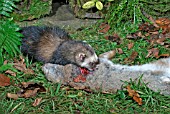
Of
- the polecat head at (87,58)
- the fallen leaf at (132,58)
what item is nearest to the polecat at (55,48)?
the polecat head at (87,58)

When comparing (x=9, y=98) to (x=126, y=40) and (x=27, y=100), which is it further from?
(x=126, y=40)

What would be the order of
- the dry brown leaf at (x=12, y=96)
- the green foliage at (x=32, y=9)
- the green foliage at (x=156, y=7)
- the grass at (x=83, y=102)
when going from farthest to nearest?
the green foliage at (x=156, y=7) → the green foliage at (x=32, y=9) → the dry brown leaf at (x=12, y=96) → the grass at (x=83, y=102)

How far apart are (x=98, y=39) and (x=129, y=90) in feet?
7.44

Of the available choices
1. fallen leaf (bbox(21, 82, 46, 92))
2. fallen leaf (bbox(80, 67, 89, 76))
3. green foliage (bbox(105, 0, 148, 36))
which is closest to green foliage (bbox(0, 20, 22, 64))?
fallen leaf (bbox(21, 82, 46, 92))

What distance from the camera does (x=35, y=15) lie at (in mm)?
8570

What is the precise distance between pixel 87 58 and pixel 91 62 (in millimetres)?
220

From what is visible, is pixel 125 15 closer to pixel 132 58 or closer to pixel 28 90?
pixel 132 58

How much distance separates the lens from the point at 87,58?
6.81 m

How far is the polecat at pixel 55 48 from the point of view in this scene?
6.88 meters

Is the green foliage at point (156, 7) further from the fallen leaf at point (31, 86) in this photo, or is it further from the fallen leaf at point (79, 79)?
the fallen leaf at point (31, 86)

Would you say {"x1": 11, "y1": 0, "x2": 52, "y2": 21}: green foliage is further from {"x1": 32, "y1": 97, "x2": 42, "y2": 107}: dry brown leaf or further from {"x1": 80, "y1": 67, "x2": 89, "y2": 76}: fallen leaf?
{"x1": 32, "y1": 97, "x2": 42, "y2": 107}: dry brown leaf

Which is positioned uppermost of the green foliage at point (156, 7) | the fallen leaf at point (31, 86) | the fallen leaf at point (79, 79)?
the green foliage at point (156, 7)

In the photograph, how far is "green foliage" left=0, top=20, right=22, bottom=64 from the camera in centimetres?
716

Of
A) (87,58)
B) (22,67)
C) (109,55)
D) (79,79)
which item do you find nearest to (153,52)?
(109,55)
